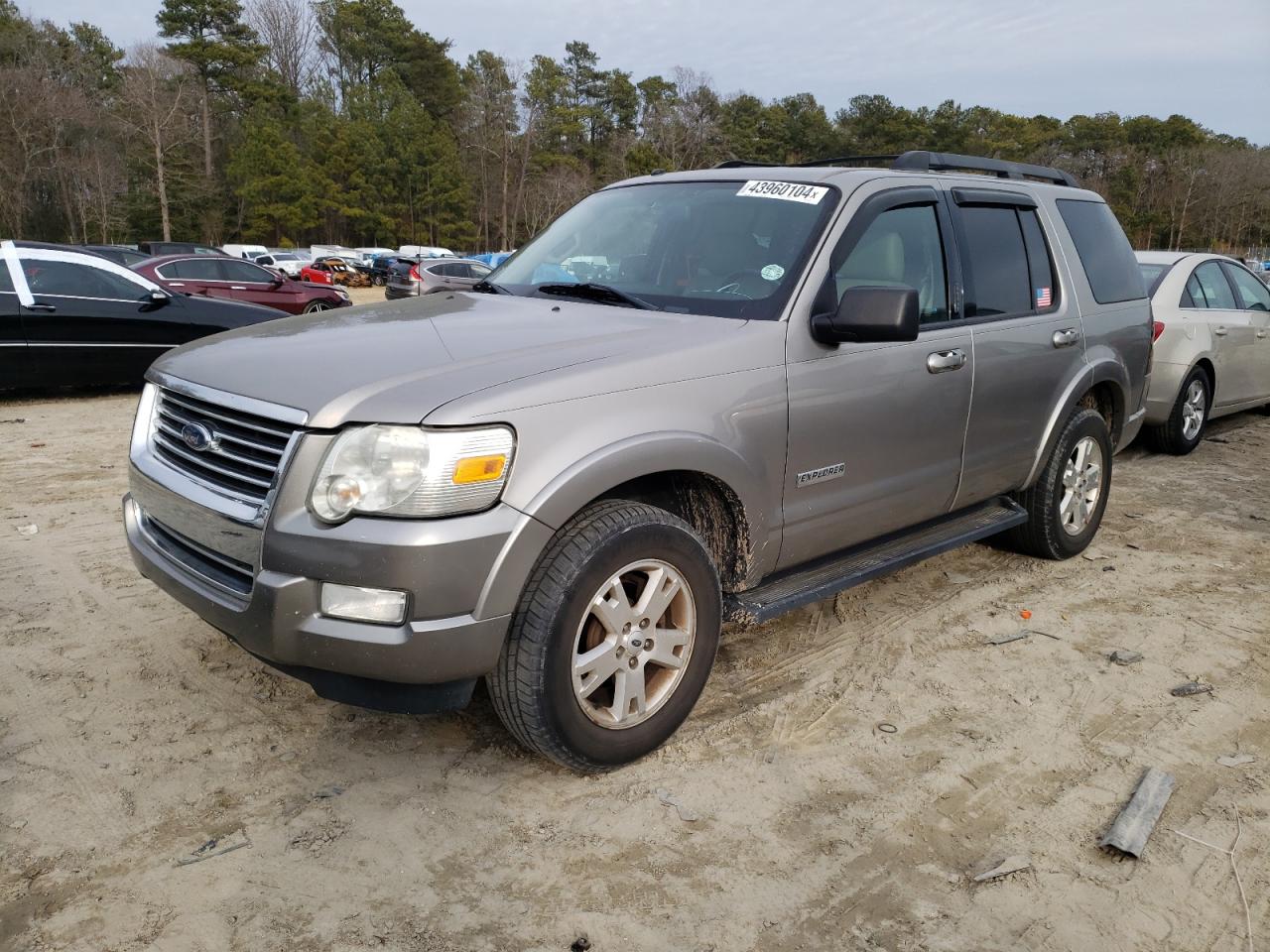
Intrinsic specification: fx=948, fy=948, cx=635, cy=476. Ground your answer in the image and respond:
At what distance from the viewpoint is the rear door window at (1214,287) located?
8086mm

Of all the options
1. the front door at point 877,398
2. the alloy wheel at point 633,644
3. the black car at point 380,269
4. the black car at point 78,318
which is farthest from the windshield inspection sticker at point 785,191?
the black car at point 380,269

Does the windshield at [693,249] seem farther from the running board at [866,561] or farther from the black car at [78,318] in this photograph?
the black car at [78,318]

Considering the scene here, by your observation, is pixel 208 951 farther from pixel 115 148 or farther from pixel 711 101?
pixel 711 101

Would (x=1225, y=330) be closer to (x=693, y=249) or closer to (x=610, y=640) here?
(x=693, y=249)

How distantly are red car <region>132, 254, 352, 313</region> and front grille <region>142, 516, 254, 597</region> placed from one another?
13.5 metres

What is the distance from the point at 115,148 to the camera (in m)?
51.4

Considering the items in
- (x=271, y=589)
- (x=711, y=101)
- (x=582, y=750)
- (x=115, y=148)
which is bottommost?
(x=582, y=750)

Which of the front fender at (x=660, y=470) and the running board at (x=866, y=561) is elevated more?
the front fender at (x=660, y=470)

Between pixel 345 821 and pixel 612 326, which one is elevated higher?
pixel 612 326

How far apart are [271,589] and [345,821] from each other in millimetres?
747

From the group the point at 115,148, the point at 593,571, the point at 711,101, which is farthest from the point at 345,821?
the point at 711,101

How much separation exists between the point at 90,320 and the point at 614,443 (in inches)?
330

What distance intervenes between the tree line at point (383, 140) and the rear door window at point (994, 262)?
1982 inches

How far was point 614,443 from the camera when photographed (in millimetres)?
2756
